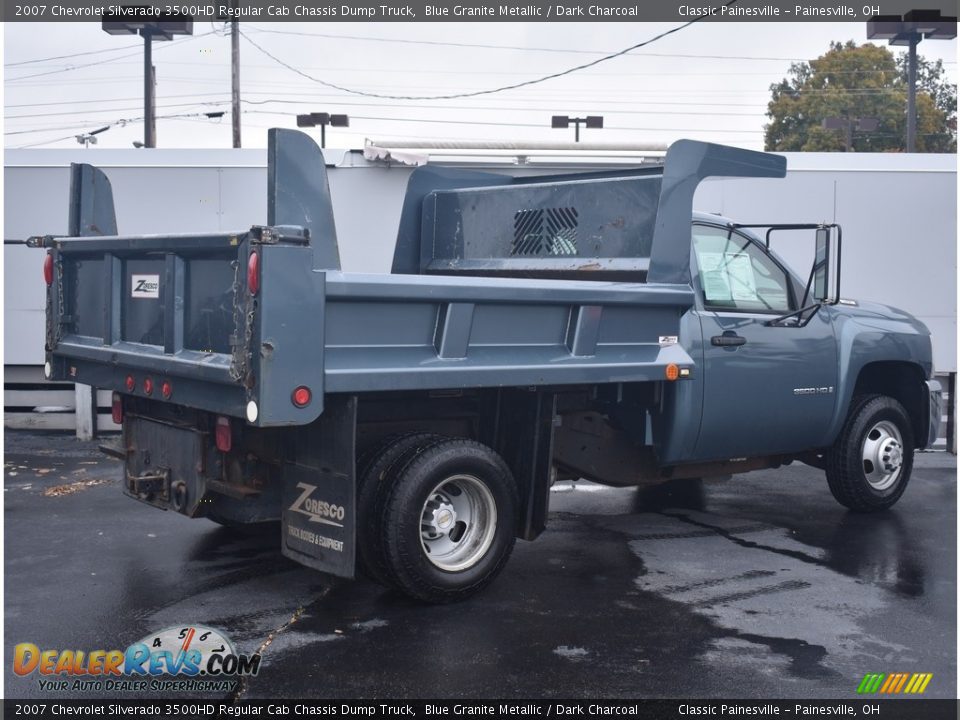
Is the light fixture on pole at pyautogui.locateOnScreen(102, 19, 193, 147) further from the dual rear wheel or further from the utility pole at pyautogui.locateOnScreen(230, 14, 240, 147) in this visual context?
the dual rear wheel

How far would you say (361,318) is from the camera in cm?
513

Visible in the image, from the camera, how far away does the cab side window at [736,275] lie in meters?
7.09

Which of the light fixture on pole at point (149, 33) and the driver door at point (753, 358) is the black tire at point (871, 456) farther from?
the light fixture on pole at point (149, 33)

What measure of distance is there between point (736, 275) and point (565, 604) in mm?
2716

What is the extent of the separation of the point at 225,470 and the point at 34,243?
7.00 ft

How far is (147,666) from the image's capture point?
4.83 metres

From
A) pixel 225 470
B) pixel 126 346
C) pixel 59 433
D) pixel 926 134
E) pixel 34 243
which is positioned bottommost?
pixel 59 433

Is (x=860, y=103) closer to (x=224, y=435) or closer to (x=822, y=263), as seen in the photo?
(x=822, y=263)

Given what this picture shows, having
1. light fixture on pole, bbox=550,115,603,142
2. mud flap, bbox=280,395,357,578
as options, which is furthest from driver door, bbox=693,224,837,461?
light fixture on pole, bbox=550,115,603,142

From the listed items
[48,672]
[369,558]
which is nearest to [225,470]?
[369,558]

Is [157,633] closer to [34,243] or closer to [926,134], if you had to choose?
[34,243]

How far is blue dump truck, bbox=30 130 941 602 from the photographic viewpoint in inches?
200

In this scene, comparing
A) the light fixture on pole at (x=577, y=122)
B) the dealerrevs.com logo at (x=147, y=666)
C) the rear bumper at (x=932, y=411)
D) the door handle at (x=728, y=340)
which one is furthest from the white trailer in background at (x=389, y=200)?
the light fixture on pole at (x=577, y=122)

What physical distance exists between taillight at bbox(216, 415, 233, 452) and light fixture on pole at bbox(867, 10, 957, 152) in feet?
101
